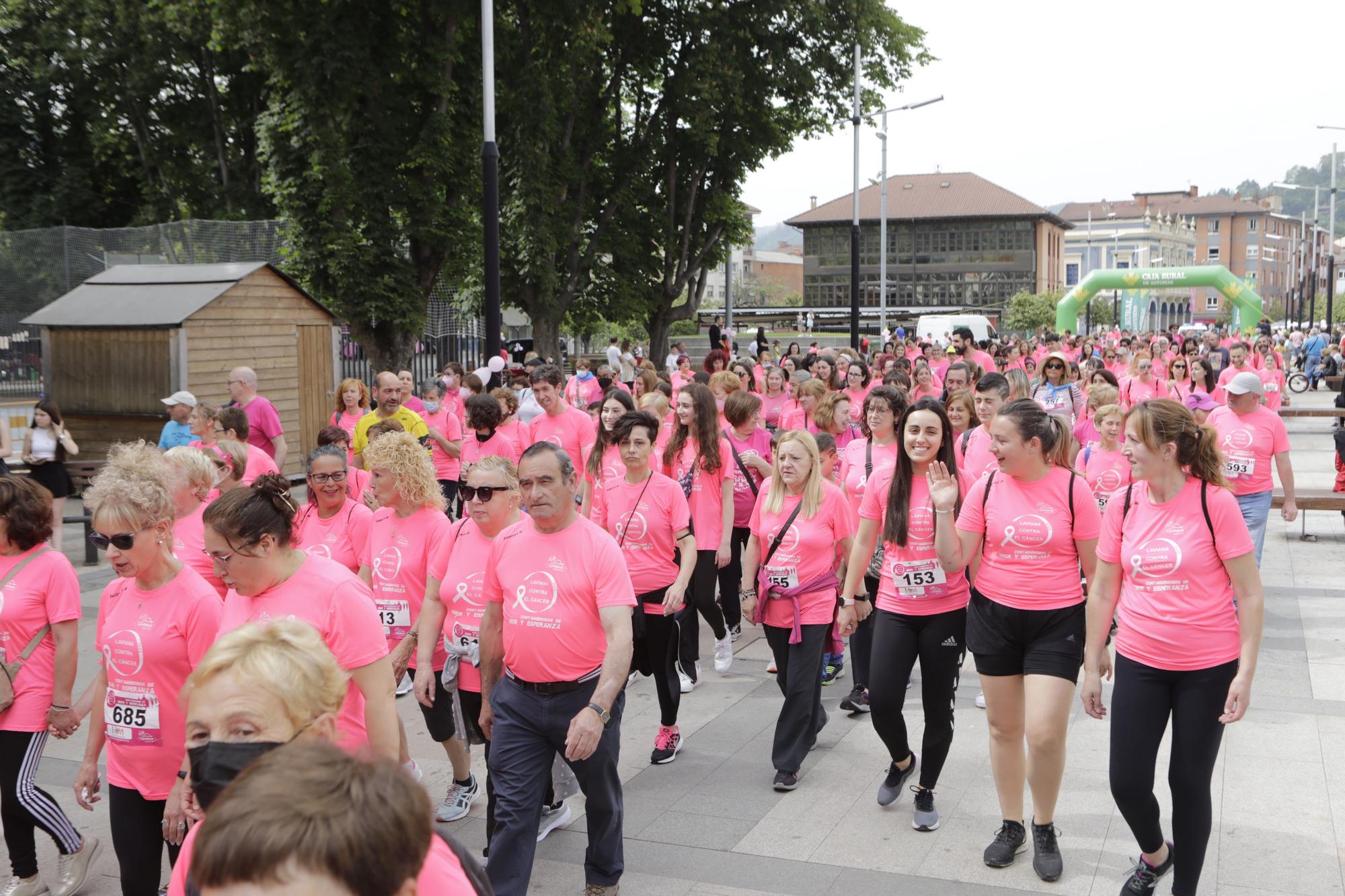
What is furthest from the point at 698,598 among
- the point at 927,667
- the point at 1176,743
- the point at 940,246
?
the point at 940,246

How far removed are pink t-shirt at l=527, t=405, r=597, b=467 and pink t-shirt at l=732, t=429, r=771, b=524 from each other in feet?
4.03

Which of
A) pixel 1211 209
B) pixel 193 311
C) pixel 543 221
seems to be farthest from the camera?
pixel 1211 209

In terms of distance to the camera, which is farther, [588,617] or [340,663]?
[588,617]

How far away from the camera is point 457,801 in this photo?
5.49 meters

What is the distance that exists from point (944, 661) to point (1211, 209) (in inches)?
5641

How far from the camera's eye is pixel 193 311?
15.6 m

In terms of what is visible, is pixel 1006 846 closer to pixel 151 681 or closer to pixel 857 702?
pixel 857 702

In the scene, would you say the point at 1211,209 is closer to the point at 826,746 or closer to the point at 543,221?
the point at 543,221

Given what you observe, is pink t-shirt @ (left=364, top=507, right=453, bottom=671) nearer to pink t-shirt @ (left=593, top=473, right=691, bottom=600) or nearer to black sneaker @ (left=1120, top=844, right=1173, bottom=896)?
pink t-shirt @ (left=593, top=473, right=691, bottom=600)

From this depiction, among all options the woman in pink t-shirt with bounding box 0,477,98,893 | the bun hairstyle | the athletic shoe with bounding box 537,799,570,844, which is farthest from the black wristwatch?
the woman in pink t-shirt with bounding box 0,477,98,893

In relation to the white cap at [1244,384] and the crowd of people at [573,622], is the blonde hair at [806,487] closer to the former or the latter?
the crowd of people at [573,622]

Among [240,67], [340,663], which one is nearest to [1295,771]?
[340,663]

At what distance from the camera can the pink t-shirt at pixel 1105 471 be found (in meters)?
7.89

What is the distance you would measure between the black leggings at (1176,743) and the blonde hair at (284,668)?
2.92m
